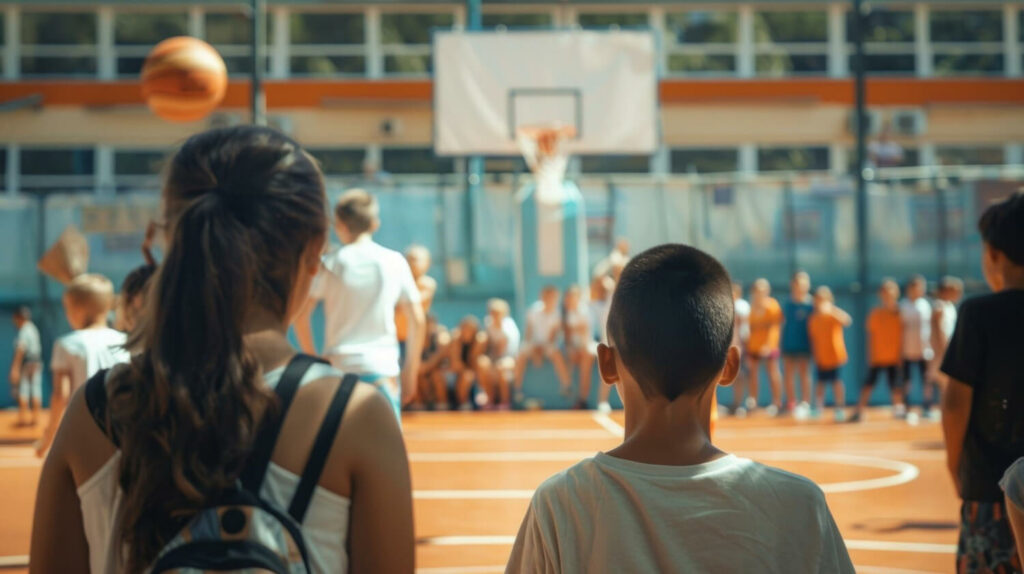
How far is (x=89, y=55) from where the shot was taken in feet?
86.5

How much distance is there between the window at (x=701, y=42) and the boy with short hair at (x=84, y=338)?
881 inches

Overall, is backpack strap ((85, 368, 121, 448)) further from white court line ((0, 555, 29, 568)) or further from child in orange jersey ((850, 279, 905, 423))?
child in orange jersey ((850, 279, 905, 423))

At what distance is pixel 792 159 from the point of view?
26484mm

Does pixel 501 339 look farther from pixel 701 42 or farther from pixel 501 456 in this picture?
pixel 701 42

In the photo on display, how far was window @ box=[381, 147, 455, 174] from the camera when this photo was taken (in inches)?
1026

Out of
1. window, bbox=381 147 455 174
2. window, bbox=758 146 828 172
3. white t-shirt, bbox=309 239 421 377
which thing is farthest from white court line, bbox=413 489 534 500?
window, bbox=758 146 828 172

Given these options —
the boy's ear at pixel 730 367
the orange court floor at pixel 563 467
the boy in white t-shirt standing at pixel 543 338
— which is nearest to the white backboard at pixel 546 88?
the boy in white t-shirt standing at pixel 543 338

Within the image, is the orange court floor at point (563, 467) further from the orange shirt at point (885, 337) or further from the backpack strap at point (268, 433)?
the backpack strap at point (268, 433)

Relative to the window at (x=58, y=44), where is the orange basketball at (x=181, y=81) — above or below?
below

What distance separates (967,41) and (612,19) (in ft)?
26.9

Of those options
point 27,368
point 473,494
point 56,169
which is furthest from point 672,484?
point 56,169

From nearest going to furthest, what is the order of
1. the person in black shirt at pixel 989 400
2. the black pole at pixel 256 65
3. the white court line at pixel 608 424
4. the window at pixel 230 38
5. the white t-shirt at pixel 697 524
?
the white t-shirt at pixel 697 524 → the person in black shirt at pixel 989 400 → the white court line at pixel 608 424 → the black pole at pixel 256 65 → the window at pixel 230 38

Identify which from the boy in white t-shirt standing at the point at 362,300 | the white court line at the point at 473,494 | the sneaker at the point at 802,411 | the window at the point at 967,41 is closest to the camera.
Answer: the boy in white t-shirt standing at the point at 362,300

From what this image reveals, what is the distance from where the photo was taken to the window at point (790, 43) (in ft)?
88.3
